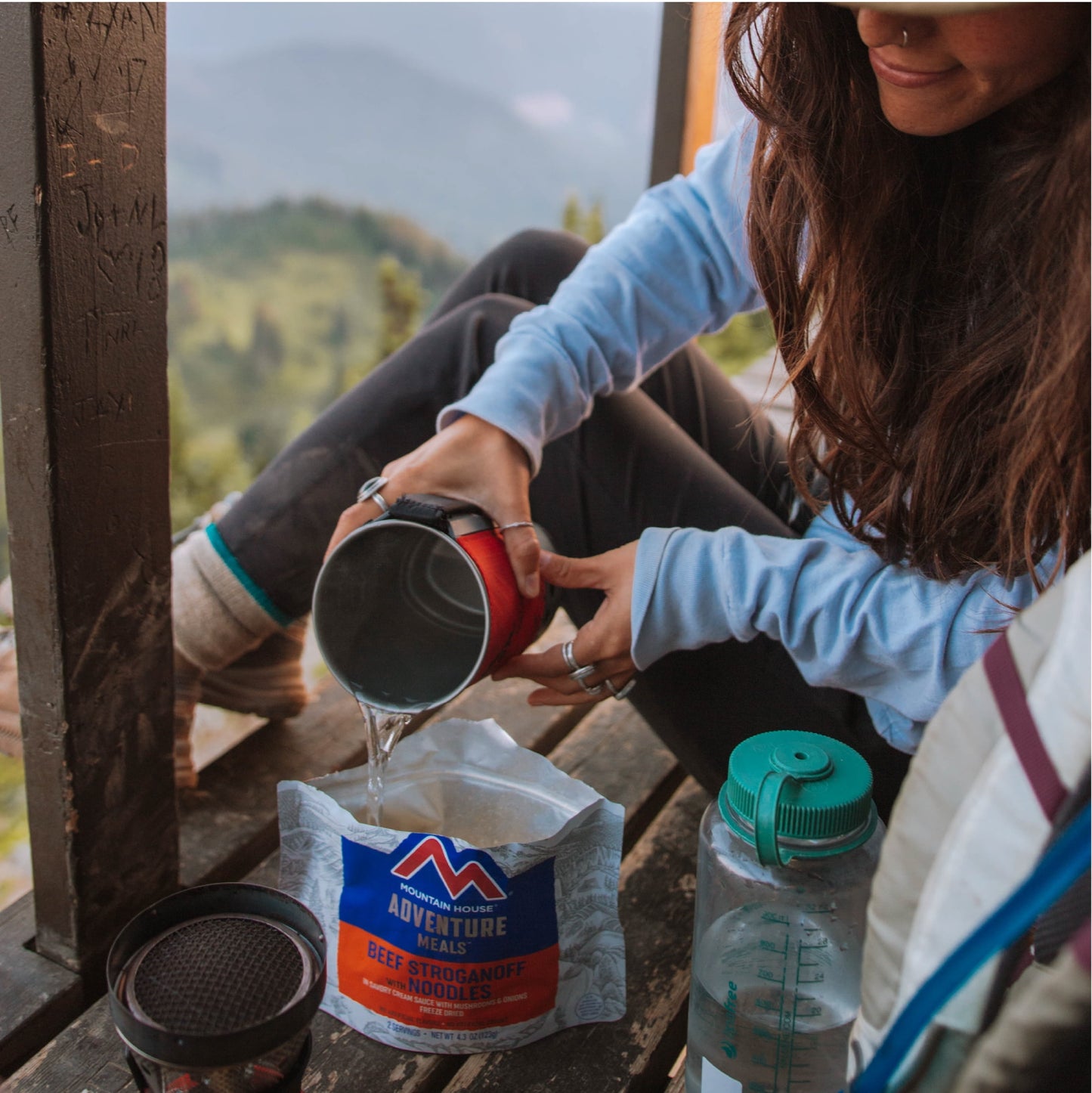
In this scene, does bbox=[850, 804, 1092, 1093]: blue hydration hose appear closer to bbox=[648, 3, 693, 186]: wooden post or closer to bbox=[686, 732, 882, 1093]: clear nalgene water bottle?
bbox=[686, 732, 882, 1093]: clear nalgene water bottle

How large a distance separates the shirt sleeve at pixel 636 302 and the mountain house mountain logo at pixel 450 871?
45cm

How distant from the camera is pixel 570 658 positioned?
3.58ft

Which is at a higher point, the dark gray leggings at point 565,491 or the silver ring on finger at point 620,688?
the dark gray leggings at point 565,491

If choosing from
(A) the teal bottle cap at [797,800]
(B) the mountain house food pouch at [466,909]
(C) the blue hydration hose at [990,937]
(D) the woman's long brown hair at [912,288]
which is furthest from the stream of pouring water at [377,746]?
(C) the blue hydration hose at [990,937]

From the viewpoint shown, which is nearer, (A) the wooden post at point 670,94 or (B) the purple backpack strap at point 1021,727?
(B) the purple backpack strap at point 1021,727

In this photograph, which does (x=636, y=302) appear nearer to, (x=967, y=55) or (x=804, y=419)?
(x=804, y=419)

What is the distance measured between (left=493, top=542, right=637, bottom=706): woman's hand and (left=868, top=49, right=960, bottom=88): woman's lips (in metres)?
0.45

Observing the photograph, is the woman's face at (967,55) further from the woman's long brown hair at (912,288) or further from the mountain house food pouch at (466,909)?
the mountain house food pouch at (466,909)

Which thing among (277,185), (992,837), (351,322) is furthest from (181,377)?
(992,837)

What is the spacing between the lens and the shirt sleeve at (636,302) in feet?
3.89

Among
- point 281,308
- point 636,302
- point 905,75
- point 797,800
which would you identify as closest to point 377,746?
point 797,800

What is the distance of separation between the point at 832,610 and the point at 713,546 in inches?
4.8

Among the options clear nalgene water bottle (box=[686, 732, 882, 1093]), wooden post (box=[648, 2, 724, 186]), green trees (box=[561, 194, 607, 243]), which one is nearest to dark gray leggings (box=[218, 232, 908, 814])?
clear nalgene water bottle (box=[686, 732, 882, 1093])

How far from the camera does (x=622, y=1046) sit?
101 cm
